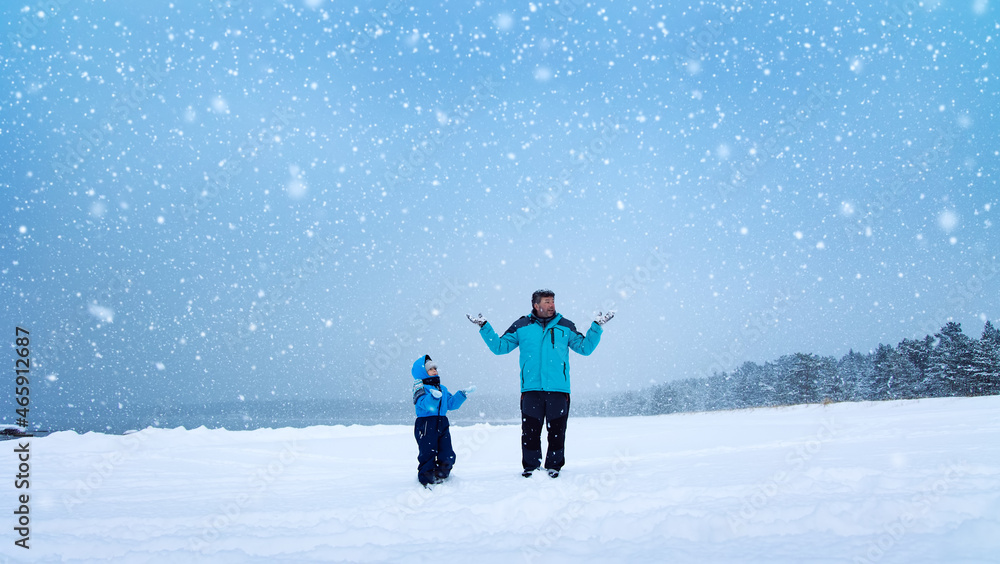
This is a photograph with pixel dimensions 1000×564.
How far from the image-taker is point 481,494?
4.23 metres

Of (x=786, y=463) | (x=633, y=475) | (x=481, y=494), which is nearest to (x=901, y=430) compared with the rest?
(x=786, y=463)

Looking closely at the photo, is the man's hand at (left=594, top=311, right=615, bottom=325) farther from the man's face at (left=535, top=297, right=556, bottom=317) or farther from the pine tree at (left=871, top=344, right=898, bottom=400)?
the pine tree at (left=871, top=344, right=898, bottom=400)

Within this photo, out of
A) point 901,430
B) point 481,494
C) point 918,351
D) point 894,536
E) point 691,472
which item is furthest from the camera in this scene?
point 918,351

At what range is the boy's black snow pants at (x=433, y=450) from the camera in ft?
17.3

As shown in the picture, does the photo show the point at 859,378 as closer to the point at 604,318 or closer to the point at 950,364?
the point at 950,364

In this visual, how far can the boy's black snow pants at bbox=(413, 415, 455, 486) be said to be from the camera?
5258 millimetres

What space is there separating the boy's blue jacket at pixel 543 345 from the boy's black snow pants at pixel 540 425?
114 mm

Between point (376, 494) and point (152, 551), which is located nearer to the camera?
point (152, 551)

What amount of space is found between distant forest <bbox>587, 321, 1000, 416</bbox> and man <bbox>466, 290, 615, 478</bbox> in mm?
39883

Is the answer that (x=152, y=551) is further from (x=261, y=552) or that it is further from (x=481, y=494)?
A: (x=481, y=494)

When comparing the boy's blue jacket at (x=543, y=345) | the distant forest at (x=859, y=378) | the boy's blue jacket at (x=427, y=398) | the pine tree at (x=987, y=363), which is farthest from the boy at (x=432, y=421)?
the pine tree at (x=987, y=363)

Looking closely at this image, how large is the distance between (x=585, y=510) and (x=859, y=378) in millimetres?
67425

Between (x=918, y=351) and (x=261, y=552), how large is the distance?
210 ft

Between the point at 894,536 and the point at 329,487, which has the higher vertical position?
the point at 894,536
